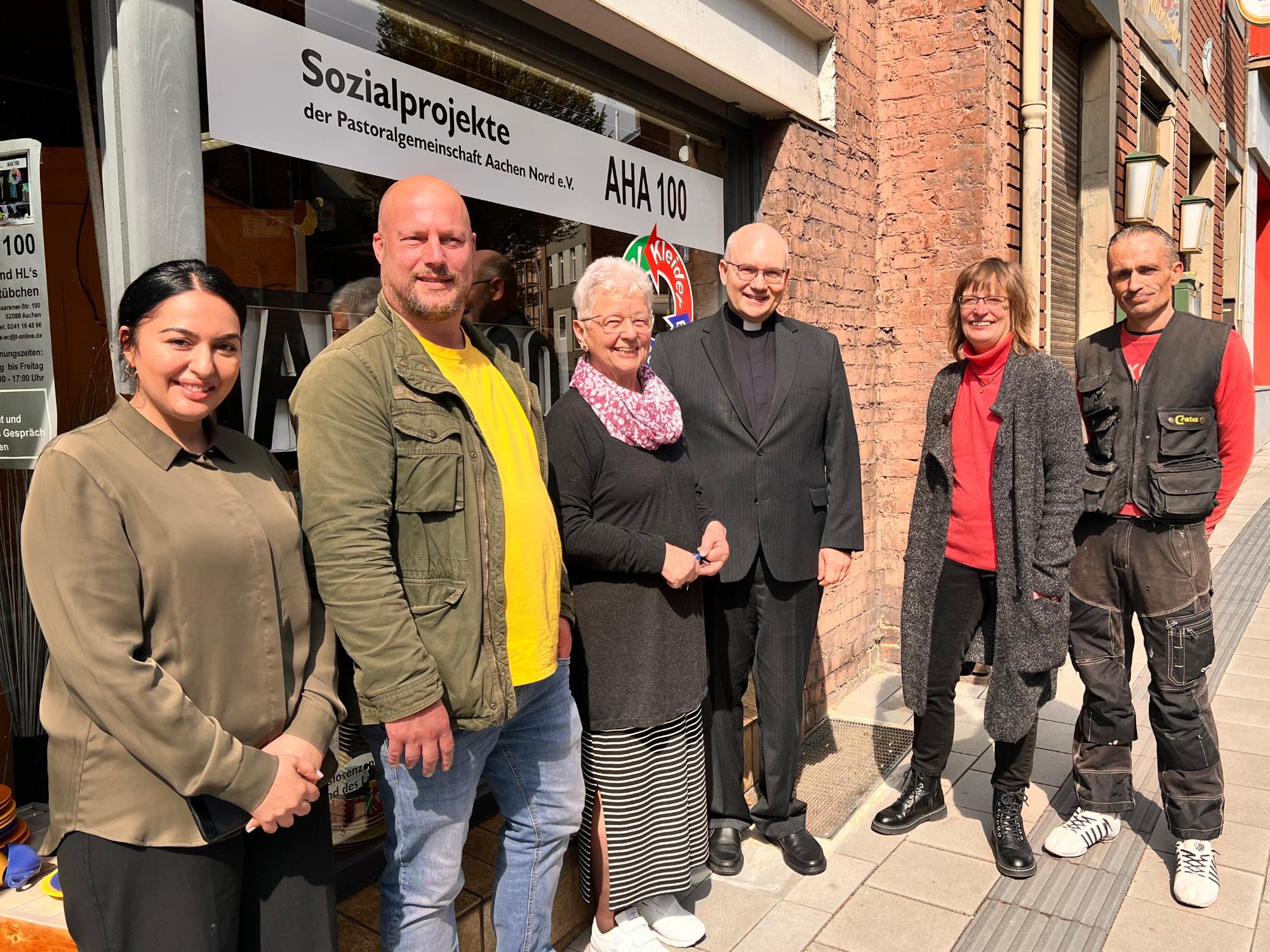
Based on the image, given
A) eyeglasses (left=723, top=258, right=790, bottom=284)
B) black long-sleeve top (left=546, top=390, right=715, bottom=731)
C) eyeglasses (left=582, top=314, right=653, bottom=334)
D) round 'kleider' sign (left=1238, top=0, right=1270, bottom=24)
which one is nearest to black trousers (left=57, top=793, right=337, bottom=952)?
black long-sleeve top (left=546, top=390, right=715, bottom=731)

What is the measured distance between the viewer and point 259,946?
1746 millimetres

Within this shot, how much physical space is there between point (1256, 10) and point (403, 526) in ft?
43.9

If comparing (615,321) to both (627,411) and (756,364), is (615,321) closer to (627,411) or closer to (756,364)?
(627,411)

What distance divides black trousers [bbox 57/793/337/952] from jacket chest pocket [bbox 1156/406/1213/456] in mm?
2862

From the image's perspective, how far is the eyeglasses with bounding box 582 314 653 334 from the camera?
8.72 feet

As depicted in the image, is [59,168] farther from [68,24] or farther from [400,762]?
[400,762]

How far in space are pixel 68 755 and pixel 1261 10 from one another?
14038mm

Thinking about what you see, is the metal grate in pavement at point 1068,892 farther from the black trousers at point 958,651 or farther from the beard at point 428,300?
the beard at point 428,300

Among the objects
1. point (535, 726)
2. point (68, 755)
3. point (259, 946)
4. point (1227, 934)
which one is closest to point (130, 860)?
point (68, 755)

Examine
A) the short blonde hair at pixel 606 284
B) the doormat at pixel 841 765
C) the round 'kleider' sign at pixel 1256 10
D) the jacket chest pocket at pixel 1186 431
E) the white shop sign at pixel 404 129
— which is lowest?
the doormat at pixel 841 765

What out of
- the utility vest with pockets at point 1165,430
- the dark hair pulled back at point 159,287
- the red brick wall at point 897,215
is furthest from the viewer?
the red brick wall at point 897,215

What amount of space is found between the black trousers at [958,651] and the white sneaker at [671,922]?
118cm

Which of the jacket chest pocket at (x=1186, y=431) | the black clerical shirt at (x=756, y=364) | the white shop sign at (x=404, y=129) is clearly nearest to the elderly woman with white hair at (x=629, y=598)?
the black clerical shirt at (x=756, y=364)

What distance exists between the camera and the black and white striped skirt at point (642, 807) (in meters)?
2.72
